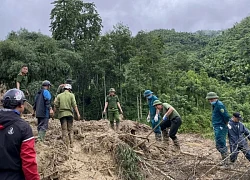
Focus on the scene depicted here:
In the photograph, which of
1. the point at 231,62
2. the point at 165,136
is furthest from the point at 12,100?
the point at 231,62

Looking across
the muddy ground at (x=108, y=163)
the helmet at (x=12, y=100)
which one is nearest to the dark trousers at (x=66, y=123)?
the muddy ground at (x=108, y=163)

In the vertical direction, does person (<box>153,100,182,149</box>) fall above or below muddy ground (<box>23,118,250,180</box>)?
above

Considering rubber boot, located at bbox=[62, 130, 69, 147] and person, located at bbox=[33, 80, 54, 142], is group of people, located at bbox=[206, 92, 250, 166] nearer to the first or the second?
rubber boot, located at bbox=[62, 130, 69, 147]

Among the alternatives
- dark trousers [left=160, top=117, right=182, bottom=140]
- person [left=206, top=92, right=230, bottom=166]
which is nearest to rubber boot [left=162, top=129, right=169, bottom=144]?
dark trousers [left=160, top=117, right=182, bottom=140]

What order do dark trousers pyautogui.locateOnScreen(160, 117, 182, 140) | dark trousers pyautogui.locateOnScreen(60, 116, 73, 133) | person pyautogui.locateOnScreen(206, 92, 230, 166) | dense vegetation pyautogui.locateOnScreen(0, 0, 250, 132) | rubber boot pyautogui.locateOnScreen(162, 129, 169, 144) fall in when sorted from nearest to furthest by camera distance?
person pyautogui.locateOnScreen(206, 92, 230, 166), dark trousers pyautogui.locateOnScreen(60, 116, 73, 133), dark trousers pyautogui.locateOnScreen(160, 117, 182, 140), rubber boot pyautogui.locateOnScreen(162, 129, 169, 144), dense vegetation pyautogui.locateOnScreen(0, 0, 250, 132)

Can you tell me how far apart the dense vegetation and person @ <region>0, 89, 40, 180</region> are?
15.2 m

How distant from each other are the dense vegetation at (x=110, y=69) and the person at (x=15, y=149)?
1521cm

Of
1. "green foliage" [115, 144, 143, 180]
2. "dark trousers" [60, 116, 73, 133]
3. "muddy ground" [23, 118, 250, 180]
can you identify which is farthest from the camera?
"dark trousers" [60, 116, 73, 133]

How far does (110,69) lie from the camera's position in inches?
909

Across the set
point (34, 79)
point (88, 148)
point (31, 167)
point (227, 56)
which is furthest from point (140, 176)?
point (227, 56)

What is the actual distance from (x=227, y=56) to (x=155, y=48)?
15.4 meters

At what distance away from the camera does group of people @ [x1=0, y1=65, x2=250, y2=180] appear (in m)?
2.48

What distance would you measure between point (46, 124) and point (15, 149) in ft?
12.0

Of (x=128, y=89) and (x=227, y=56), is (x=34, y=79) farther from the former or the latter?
(x=227, y=56)
